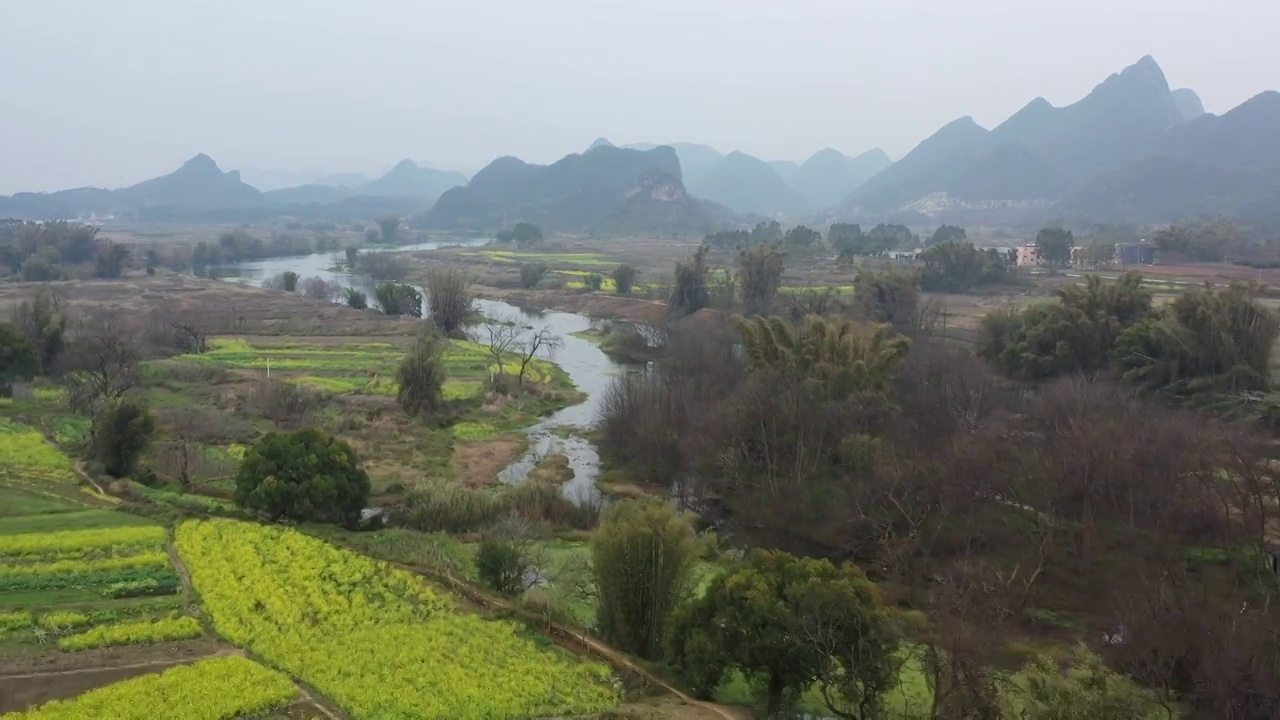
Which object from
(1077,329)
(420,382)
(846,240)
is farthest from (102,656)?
(846,240)

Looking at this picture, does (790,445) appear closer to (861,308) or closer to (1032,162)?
(861,308)

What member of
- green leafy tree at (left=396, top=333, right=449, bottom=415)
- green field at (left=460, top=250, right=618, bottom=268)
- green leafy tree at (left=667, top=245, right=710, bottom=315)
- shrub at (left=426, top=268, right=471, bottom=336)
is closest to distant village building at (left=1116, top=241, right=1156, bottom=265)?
green leafy tree at (left=667, top=245, right=710, bottom=315)

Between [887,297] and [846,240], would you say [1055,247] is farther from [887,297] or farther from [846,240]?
[887,297]

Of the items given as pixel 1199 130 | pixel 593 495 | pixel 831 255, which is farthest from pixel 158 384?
pixel 1199 130

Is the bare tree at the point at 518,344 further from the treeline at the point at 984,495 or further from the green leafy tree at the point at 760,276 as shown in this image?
the green leafy tree at the point at 760,276

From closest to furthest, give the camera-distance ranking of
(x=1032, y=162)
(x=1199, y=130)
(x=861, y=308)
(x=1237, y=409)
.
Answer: (x=1237, y=409)
(x=861, y=308)
(x=1199, y=130)
(x=1032, y=162)

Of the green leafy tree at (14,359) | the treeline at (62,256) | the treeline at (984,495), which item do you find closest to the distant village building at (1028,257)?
the treeline at (984,495)

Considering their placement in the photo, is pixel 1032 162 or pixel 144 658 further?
pixel 1032 162
